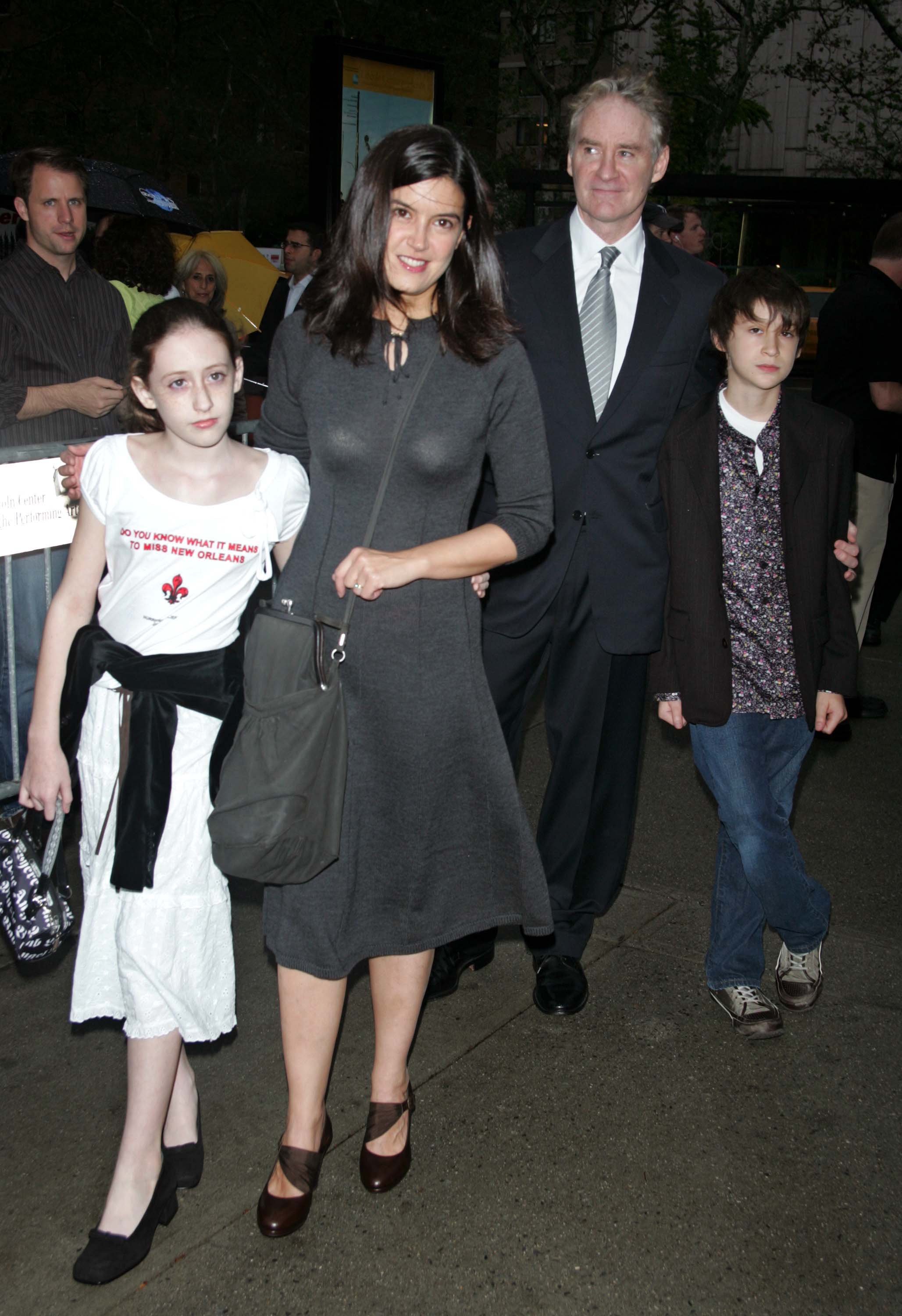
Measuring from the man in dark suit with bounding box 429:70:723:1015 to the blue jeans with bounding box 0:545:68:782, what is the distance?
1.53 metres

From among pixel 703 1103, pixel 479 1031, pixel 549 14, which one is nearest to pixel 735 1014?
pixel 703 1103

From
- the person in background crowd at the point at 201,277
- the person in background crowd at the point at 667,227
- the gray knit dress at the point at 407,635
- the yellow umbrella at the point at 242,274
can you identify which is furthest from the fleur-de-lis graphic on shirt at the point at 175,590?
the yellow umbrella at the point at 242,274

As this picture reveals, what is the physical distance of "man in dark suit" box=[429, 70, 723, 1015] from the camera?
11.1ft

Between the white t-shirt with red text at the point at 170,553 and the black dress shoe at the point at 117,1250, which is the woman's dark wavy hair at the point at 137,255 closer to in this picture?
the white t-shirt with red text at the point at 170,553

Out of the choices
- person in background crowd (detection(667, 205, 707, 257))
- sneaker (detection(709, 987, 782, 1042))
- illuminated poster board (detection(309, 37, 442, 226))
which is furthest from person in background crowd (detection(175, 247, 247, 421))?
sneaker (detection(709, 987, 782, 1042))

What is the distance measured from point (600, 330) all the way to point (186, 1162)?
2390 mm

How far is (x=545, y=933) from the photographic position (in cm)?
281

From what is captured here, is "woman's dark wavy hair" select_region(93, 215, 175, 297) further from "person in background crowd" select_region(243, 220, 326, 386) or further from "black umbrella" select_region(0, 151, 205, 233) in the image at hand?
"black umbrella" select_region(0, 151, 205, 233)

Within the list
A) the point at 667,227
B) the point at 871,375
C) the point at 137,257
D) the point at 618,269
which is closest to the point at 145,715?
the point at 618,269

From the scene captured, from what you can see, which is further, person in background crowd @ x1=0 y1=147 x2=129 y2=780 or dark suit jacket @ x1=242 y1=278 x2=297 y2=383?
dark suit jacket @ x1=242 y1=278 x2=297 y2=383

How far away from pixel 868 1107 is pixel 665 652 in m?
1.30

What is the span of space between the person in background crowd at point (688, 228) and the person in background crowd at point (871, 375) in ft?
12.7

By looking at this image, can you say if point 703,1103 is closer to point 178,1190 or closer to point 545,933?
point 545,933

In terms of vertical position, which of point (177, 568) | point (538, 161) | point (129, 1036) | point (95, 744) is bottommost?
point (129, 1036)
